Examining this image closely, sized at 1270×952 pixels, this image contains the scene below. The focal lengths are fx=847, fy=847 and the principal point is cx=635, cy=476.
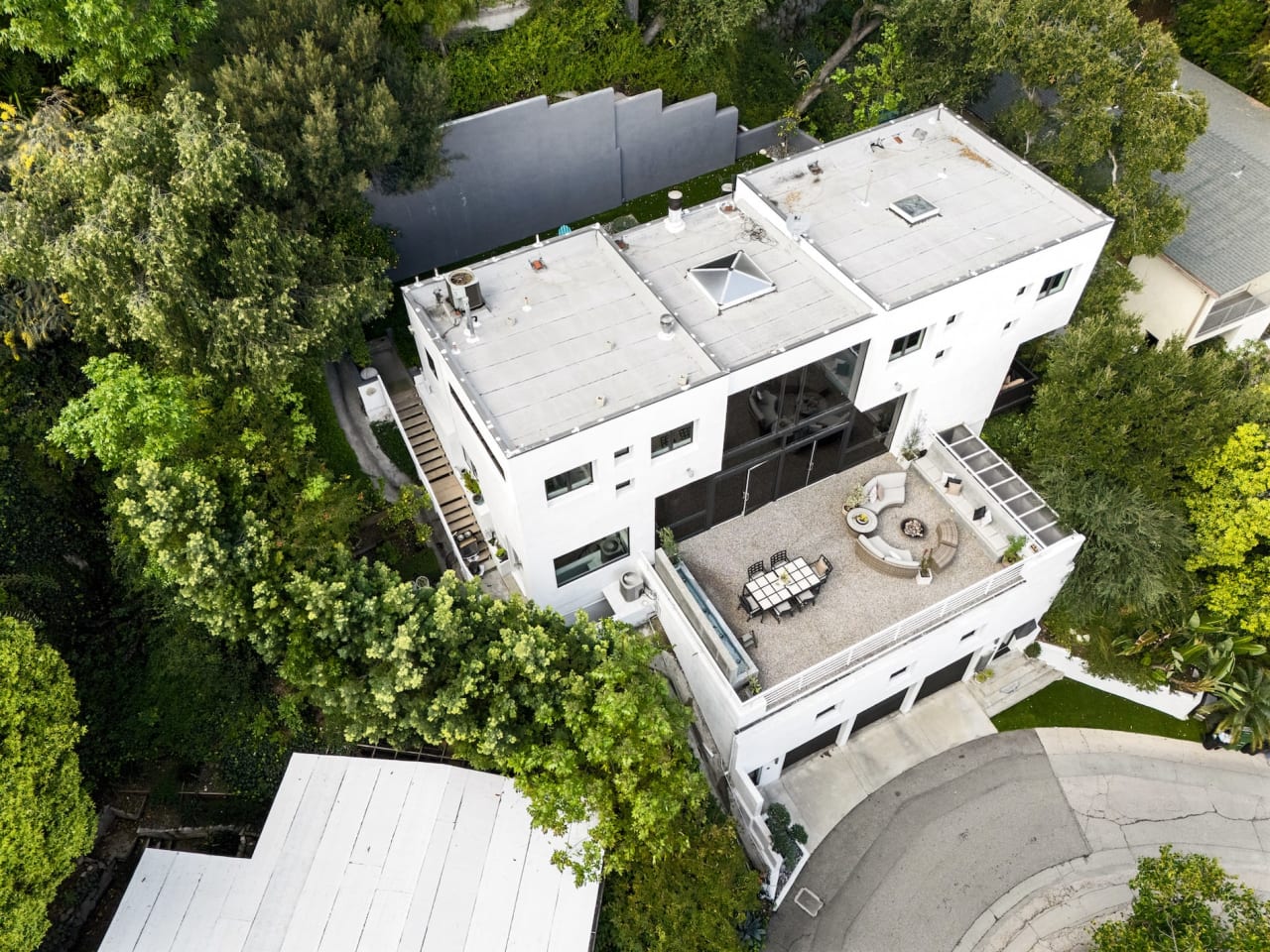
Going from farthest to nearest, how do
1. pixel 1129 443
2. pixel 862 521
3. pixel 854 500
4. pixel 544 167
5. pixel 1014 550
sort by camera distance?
1. pixel 544 167
2. pixel 854 500
3. pixel 862 521
4. pixel 1129 443
5. pixel 1014 550

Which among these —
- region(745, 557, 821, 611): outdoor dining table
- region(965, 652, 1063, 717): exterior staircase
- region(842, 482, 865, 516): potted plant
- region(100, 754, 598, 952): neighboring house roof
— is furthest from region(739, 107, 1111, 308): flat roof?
region(100, 754, 598, 952): neighboring house roof

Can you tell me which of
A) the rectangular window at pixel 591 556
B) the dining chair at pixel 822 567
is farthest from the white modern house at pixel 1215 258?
the rectangular window at pixel 591 556

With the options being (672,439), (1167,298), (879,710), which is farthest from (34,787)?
(1167,298)

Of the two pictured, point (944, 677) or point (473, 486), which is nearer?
point (473, 486)

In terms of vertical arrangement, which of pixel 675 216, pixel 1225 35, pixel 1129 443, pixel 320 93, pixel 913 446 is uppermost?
pixel 1225 35

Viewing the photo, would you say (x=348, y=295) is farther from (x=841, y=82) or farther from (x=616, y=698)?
(x=841, y=82)

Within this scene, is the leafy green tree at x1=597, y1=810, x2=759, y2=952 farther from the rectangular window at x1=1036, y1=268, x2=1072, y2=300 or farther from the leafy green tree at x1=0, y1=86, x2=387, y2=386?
the rectangular window at x1=1036, y1=268, x2=1072, y2=300

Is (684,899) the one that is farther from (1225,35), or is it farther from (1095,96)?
(1225,35)
